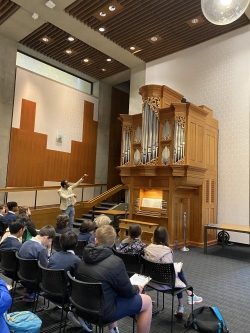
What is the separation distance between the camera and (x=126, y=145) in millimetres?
8023

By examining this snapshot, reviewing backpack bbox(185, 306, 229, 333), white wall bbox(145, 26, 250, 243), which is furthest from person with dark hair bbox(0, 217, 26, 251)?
white wall bbox(145, 26, 250, 243)

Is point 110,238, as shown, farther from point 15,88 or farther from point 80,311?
point 15,88

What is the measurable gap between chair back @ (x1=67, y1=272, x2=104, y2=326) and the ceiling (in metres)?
7.17

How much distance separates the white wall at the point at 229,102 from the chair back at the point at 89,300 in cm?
626

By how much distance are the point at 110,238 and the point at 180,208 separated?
16.5 feet

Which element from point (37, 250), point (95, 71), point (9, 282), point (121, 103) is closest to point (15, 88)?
point (95, 71)

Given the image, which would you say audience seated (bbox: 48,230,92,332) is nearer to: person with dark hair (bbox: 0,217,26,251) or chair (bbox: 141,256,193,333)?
chair (bbox: 141,256,193,333)

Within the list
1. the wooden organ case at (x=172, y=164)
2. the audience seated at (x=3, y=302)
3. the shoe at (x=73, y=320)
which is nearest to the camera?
the audience seated at (x=3, y=302)

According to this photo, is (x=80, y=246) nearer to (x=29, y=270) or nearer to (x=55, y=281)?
(x=29, y=270)

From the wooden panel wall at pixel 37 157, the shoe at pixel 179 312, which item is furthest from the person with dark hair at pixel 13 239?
the wooden panel wall at pixel 37 157

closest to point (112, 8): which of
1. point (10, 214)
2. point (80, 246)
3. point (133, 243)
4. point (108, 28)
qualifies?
point (108, 28)

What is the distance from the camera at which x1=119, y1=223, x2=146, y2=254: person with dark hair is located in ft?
10.8

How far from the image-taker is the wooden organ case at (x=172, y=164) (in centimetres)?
677

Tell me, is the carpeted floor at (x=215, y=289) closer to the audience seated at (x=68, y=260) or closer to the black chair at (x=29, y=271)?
the audience seated at (x=68, y=260)
